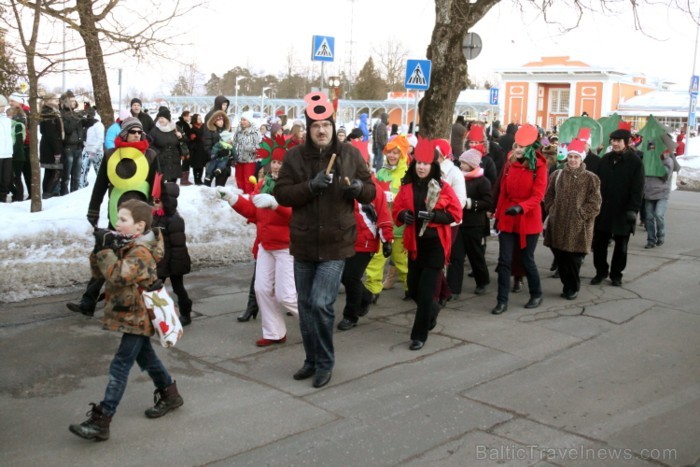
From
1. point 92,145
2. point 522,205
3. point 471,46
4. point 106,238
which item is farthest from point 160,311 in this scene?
point 92,145

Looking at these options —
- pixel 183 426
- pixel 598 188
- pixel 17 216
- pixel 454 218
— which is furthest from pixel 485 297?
pixel 17 216

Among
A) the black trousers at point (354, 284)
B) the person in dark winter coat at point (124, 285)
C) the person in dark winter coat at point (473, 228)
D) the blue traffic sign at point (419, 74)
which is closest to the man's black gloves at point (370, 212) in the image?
the black trousers at point (354, 284)

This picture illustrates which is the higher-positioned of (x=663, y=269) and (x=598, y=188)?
(x=598, y=188)

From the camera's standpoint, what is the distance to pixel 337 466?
14.8ft

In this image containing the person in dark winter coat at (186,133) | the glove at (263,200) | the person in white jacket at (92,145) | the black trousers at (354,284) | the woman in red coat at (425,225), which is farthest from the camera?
the person in dark winter coat at (186,133)

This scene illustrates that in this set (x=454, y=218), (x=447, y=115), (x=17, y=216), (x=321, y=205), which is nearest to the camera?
(x=321, y=205)

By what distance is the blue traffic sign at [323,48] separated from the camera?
14.6 meters

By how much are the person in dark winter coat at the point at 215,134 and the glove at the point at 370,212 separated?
7857 mm

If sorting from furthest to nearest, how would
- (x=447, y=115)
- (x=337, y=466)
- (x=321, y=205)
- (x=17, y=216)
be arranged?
1. (x=447, y=115)
2. (x=17, y=216)
3. (x=321, y=205)
4. (x=337, y=466)

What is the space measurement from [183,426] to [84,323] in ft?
8.68

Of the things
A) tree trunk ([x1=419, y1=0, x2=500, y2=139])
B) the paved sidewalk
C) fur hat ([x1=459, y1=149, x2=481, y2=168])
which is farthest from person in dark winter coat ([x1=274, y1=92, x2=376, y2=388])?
tree trunk ([x1=419, y1=0, x2=500, y2=139])

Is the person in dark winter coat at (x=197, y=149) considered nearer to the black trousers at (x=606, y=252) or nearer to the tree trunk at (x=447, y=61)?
the tree trunk at (x=447, y=61)

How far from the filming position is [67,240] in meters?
9.44

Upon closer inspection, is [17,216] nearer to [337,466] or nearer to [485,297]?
[485,297]
